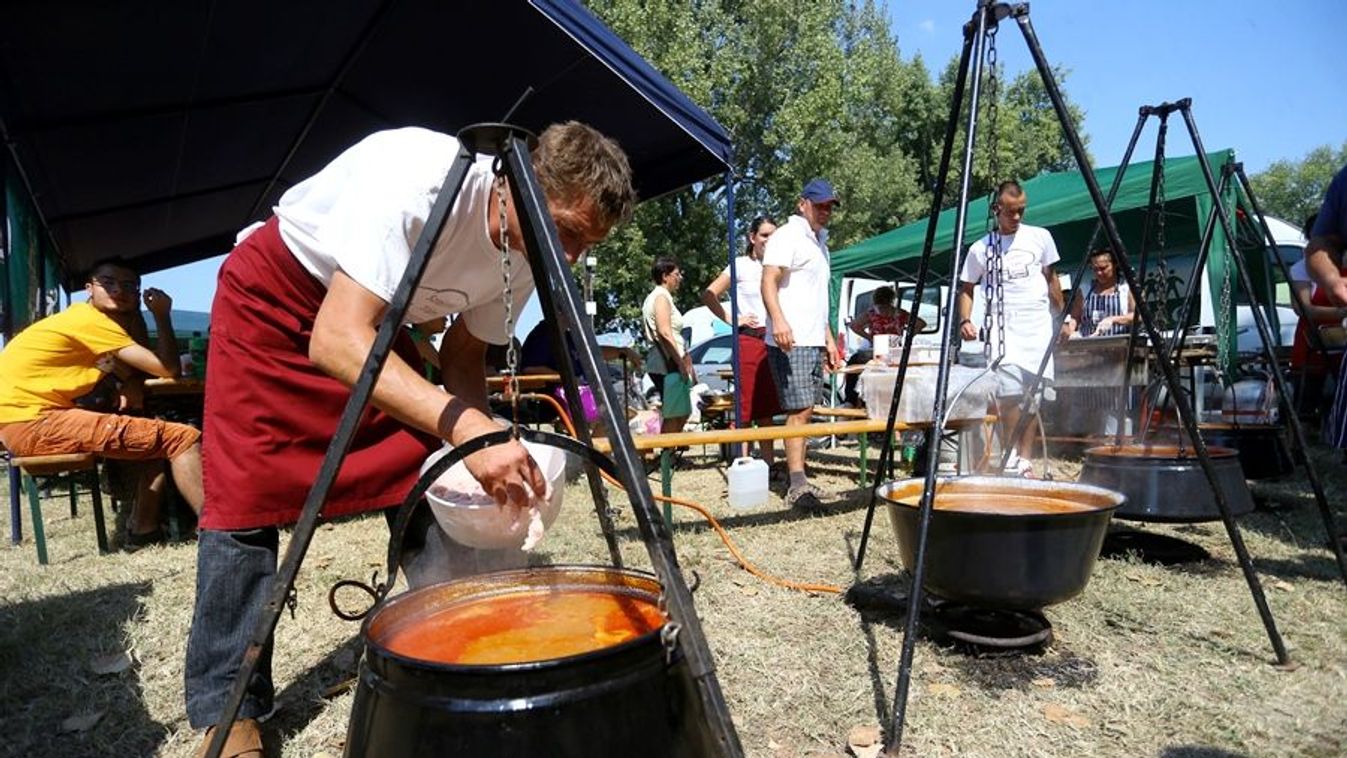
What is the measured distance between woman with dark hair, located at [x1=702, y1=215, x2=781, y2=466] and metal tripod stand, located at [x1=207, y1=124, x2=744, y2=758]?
4.32 metres

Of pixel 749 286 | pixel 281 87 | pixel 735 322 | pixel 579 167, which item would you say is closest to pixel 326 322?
pixel 579 167

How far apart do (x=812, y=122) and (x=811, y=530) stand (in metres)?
18.9

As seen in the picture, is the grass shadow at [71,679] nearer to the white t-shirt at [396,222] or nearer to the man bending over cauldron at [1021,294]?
the white t-shirt at [396,222]

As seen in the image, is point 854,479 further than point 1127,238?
No

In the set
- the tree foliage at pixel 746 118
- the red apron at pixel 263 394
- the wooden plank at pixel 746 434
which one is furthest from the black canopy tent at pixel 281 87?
the tree foliage at pixel 746 118

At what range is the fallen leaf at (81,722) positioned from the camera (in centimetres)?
223

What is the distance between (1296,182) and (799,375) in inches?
2967

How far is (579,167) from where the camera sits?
155 cm

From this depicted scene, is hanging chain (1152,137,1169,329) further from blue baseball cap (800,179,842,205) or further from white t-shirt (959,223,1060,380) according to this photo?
blue baseball cap (800,179,842,205)

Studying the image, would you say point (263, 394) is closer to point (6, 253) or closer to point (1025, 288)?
point (1025, 288)

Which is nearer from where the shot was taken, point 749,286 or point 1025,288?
point 1025,288

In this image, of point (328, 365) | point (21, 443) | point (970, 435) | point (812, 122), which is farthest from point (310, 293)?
point (812, 122)

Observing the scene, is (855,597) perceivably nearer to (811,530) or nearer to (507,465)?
(811,530)

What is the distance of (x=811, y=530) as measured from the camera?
4.17 metres
